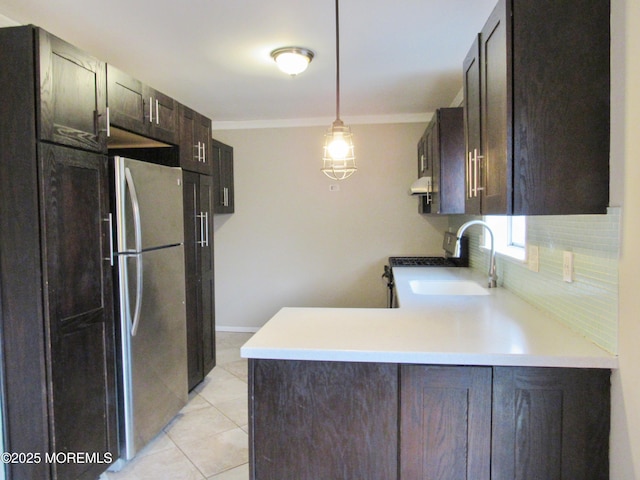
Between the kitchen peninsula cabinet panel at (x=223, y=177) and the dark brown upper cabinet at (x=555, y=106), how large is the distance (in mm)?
3341

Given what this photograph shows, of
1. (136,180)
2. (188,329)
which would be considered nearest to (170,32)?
(136,180)

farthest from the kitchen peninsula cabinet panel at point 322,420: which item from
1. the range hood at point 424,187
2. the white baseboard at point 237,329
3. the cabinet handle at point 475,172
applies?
the white baseboard at point 237,329

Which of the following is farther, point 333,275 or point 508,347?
point 333,275

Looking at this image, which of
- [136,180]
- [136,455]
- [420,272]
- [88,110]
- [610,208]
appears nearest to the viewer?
[610,208]

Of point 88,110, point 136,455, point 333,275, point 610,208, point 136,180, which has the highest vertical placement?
point 88,110

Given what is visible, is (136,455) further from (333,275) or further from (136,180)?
(333,275)

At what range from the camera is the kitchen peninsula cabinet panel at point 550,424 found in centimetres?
136

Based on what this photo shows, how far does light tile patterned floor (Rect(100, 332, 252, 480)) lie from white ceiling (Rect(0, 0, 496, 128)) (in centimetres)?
251

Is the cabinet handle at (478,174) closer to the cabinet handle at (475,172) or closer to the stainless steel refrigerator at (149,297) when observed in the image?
the cabinet handle at (475,172)

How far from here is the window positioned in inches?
93.4

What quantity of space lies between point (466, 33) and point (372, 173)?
2.19 m

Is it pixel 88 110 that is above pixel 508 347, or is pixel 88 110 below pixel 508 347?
above

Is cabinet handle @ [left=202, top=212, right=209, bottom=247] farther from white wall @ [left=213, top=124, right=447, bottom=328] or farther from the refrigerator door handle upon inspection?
white wall @ [left=213, top=124, right=447, bottom=328]

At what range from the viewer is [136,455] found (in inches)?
93.4
